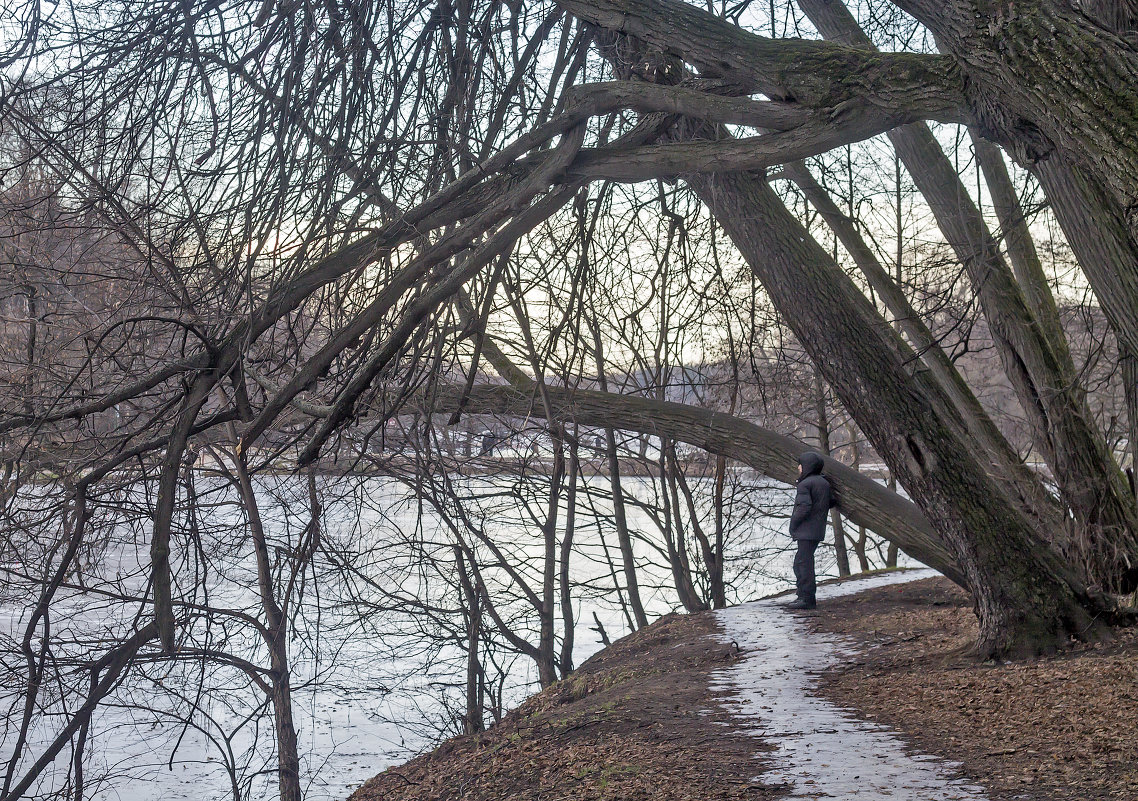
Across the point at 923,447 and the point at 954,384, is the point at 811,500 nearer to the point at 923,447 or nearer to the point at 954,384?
the point at 954,384

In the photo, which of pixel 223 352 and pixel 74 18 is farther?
pixel 74 18

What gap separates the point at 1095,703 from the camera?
16.0 feet

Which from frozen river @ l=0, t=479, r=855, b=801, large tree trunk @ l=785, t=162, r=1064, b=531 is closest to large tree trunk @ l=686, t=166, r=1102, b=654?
large tree trunk @ l=785, t=162, r=1064, b=531

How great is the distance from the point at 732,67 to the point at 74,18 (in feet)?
11.1

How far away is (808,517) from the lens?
374 inches

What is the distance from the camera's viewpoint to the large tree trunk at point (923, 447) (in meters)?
5.98

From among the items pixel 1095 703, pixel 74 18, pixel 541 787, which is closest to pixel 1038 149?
pixel 1095 703

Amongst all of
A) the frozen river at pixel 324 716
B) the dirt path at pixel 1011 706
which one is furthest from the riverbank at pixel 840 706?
the frozen river at pixel 324 716

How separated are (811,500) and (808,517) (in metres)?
0.37

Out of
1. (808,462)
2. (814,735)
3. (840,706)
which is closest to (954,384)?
(808,462)

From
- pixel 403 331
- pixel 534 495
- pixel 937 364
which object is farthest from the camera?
pixel 534 495

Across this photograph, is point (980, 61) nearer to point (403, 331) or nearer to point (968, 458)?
point (403, 331)

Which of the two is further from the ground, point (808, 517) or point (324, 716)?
point (808, 517)

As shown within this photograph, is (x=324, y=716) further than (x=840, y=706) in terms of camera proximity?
Yes
